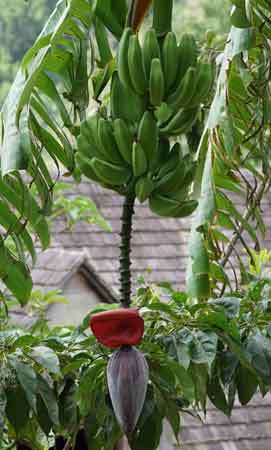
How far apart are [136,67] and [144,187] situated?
204 mm

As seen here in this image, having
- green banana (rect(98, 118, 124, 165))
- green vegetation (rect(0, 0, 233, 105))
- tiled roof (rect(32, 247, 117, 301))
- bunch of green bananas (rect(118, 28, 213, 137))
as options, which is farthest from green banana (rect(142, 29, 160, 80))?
green vegetation (rect(0, 0, 233, 105))

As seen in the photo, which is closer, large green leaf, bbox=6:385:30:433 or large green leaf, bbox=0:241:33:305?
large green leaf, bbox=6:385:30:433

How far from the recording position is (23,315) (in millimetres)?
5215

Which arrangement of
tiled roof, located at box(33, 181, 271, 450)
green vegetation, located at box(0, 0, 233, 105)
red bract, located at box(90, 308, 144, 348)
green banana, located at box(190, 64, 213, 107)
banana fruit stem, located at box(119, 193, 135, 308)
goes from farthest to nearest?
green vegetation, located at box(0, 0, 233, 105), tiled roof, located at box(33, 181, 271, 450), green banana, located at box(190, 64, 213, 107), banana fruit stem, located at box(119, 193, 135, 308), red bract, located at box(90, 308, 144, 348)

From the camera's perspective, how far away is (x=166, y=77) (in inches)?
76.4

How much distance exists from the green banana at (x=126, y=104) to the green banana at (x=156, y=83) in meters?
0.04

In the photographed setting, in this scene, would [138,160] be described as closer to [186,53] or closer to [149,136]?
[149,136]

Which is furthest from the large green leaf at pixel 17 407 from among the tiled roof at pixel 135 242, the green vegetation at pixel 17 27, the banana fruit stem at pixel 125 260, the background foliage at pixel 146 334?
the green vegetation at pixel 17 27

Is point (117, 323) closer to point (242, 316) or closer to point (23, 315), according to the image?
point (242, 316)

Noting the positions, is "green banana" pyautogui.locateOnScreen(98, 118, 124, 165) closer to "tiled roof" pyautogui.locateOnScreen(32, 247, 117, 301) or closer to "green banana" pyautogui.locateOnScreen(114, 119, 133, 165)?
"green banana" pyautogui.locateOnScreen(114, 119, 133, 165)

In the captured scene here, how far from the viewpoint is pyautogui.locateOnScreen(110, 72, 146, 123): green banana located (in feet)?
6.30

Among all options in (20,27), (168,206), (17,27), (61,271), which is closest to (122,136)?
(168,206)

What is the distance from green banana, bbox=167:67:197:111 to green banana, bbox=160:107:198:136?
0.05 ft

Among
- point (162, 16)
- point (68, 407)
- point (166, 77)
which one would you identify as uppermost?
point (162, 16)
